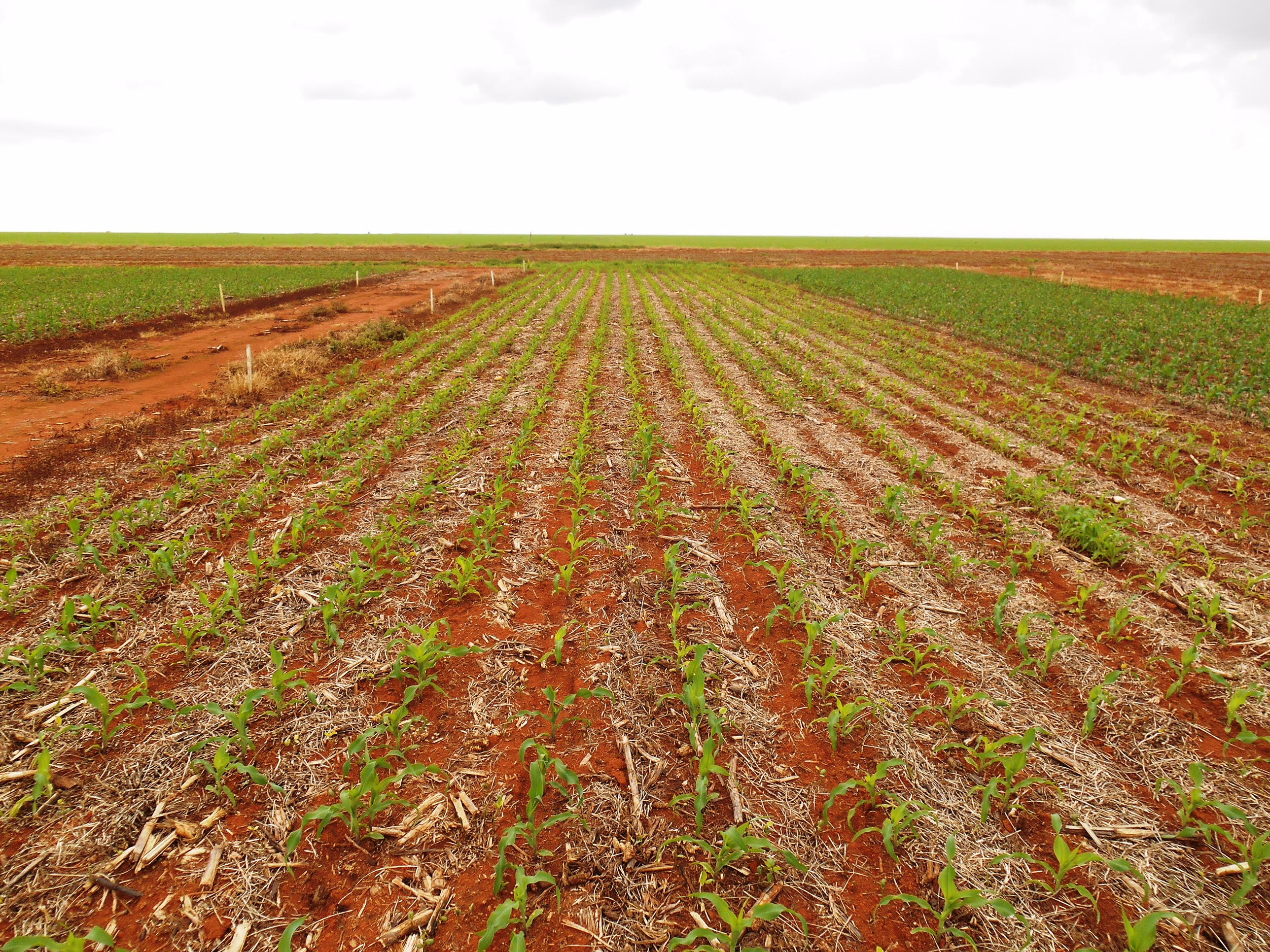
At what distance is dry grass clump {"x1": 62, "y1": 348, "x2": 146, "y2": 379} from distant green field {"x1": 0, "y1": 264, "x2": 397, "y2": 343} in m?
6.39

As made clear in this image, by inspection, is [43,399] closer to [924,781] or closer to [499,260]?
[924,781]

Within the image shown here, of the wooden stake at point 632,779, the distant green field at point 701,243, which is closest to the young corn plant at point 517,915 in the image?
the wooden stake at point 632,779

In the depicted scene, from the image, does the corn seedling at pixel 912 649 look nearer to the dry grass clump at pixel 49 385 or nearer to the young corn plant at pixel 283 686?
the young corn plant at pixel 283 686

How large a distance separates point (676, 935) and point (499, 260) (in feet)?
200

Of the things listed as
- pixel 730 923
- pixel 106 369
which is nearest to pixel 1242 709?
pixel 730 923

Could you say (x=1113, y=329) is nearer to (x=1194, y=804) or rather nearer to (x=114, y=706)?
(x=1194, y=804)

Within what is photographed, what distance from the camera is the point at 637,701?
3.89 meters

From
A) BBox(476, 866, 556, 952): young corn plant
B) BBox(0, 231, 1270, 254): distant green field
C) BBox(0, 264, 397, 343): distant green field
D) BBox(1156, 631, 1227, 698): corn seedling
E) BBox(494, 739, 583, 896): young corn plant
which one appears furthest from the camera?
BBox(0, 231, 1270, 254): distant green field

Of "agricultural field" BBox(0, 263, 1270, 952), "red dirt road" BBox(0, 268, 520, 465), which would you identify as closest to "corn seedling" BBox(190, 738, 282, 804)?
"agricultural field" BBox(0, 263, 1270, 952)

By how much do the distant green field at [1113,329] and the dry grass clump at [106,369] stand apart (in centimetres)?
2332

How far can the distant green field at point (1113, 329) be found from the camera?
12547 millimetres

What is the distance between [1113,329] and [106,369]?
92.5 ft

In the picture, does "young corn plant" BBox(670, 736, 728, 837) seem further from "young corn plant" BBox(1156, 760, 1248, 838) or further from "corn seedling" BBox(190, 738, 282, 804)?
"young corn plant" BBox(1156, 760, 1248, 838)

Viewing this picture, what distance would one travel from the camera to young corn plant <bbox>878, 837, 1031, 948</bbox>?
240 cm
